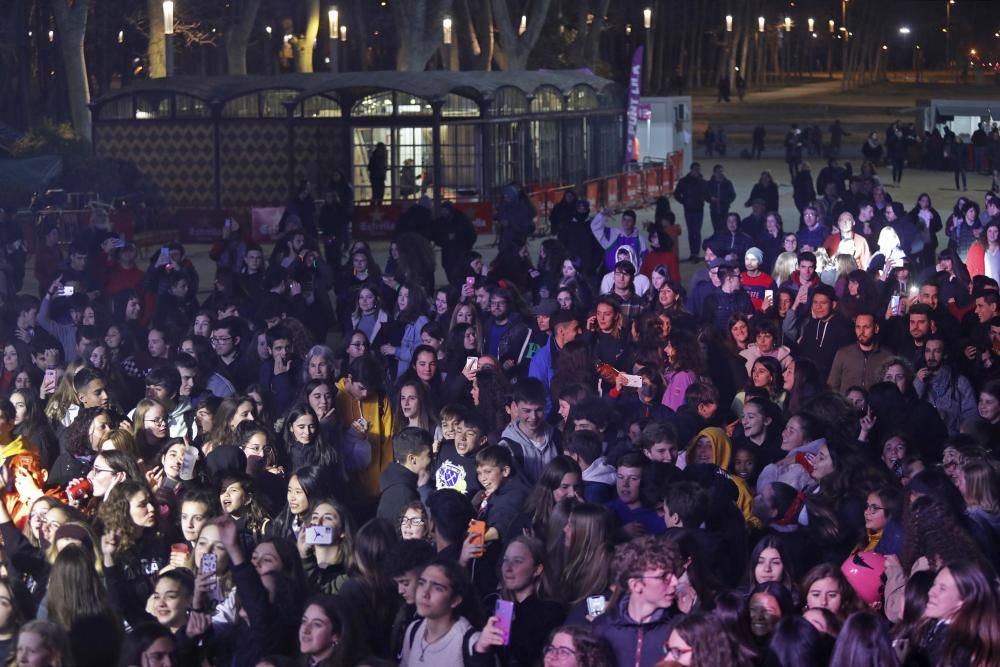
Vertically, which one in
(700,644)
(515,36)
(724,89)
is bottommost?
(724,89)

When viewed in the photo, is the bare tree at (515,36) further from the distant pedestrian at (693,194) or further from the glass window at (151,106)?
the distant pedestrian at (693,194)

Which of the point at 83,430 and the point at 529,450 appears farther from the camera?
the point at 83,430

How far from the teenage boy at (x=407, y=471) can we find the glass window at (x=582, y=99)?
96.5ft

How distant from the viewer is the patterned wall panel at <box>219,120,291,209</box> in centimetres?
3275

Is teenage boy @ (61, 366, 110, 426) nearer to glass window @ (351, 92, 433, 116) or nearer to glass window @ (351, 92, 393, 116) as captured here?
glass window @ (351, 92, 433, 116)

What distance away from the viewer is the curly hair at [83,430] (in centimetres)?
1023

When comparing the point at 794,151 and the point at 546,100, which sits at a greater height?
the point at 546,100

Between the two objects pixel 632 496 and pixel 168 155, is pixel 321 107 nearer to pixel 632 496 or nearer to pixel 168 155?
pixel 168 155

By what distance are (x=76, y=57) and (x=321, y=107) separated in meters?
6.66

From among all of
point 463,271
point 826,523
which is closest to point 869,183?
point 463,271

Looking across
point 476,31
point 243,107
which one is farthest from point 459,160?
point 476,31

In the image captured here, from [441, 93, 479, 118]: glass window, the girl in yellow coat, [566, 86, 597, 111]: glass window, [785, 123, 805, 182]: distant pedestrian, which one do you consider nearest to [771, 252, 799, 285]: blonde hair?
the girl in yellow coat

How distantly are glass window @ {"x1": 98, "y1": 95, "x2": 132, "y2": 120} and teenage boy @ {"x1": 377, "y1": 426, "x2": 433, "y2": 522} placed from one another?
24848 millimetres

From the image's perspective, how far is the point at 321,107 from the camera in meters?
33.3
